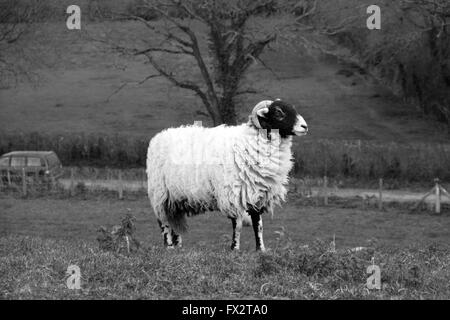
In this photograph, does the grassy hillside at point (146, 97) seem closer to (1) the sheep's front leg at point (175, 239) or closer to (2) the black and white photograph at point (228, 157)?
(2) the black and white photograph at point (228, 157)

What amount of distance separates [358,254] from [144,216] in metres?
15.7

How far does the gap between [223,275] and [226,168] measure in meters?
5.00

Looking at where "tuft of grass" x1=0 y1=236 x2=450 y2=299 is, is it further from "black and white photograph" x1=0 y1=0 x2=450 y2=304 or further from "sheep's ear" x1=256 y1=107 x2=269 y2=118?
"sheep's ear" x1=256 y1=107 x2=269 y2=118

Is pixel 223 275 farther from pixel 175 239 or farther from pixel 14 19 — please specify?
pixel 14 19

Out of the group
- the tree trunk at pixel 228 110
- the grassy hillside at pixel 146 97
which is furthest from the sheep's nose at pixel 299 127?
the grassy hillside at pixel 146 97

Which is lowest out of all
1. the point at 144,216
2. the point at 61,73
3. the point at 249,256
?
the point at 144,216

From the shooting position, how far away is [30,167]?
31.4 m

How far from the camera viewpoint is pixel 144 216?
80.6 feet

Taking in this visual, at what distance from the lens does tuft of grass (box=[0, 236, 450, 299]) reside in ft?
25.2

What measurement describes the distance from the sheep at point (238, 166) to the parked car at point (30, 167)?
17.8m

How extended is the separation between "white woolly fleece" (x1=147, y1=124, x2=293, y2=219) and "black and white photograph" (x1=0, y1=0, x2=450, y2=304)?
0.09 ft

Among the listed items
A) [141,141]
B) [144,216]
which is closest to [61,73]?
[141,141]

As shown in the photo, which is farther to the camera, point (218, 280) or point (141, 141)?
point (141, 141)
